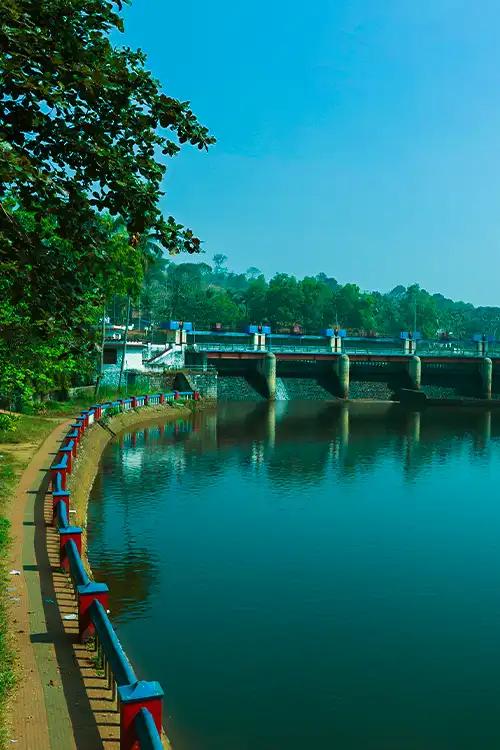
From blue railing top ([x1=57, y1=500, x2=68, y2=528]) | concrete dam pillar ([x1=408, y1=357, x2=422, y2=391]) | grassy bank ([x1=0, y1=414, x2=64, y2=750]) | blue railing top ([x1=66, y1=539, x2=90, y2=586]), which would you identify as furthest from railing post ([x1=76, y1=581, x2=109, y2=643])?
concrete dam pillar ([x1=408, y1=357, x2=422, y2=391])

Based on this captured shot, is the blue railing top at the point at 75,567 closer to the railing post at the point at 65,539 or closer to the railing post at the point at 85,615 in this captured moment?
the railing post at the point at 65,539

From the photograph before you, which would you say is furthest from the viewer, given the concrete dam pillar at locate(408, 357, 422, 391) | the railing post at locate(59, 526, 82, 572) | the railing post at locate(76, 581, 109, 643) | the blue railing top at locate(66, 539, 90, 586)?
the concrete dam pillar at locate(408, 357, 422, 391)

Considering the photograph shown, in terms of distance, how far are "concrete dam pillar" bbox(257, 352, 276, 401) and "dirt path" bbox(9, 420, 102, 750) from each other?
Answer: 6087 centimetres

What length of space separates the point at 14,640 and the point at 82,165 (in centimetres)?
855

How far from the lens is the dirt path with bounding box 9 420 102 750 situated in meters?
9.80

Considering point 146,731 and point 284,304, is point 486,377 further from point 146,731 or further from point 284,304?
point 146,731

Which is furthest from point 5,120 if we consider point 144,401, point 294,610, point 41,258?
point 144,401

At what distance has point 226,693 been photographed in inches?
558

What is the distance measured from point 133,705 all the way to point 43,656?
354 centimetres

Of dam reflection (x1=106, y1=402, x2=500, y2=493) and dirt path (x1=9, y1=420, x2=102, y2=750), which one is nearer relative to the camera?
dirt path (x1=9, y1=420, x2=102, y2=750)

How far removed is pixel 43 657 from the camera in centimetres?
1209

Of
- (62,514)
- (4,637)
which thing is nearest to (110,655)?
(4,637)

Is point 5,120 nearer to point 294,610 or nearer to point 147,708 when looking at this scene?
point 147,708

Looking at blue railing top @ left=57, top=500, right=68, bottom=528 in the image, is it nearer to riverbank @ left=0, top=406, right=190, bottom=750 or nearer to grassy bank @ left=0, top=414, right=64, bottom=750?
riverbank @ left=0, top=406, right=190, bottom=750
